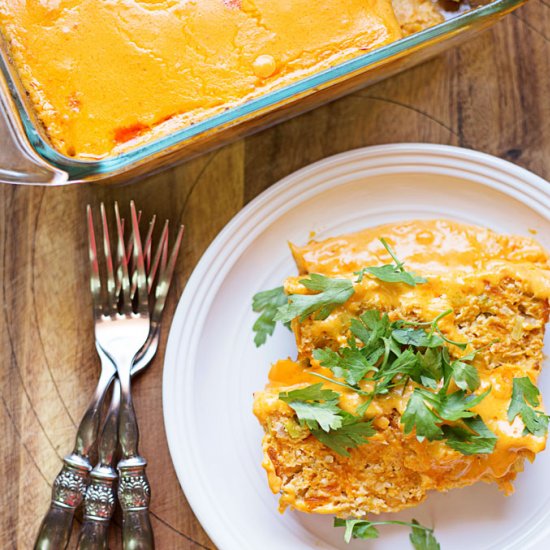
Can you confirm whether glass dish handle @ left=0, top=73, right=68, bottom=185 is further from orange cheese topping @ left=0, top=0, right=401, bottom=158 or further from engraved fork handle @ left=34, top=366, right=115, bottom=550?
engraved fork handle @ left=34, top=366, right=115, bottom=550

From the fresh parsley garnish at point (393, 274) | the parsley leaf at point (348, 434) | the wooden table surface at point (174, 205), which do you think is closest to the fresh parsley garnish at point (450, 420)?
the parsley leaf at point (348, 434)

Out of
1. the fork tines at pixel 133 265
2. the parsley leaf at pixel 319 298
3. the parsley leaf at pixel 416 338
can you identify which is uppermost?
the fork tines at pixel 133 265

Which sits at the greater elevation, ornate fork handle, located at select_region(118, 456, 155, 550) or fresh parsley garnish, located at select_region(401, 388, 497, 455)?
fresh parsley garnish, located at select_region(401, 388, 497, 455)

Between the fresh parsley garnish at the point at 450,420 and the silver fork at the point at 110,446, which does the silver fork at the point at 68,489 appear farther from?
the fresh parsley garnish at the point at 450,420

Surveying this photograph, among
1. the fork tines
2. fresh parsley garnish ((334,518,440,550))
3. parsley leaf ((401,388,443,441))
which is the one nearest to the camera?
parsley leaf ((401,388,443,441))

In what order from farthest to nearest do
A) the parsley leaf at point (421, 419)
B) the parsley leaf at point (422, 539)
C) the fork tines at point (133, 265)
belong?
1. the fork tines at point (133, 265)
2. the parsley leaf at point (422, 539)
3. the parsley leaf at point (421, 419)

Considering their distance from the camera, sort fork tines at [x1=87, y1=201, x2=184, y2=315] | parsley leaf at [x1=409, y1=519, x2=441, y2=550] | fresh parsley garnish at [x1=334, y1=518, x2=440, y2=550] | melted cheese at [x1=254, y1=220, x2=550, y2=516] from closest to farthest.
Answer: melted cheese at [x1=254, y1=220, x2=550, y2=516]
fresh parsley garnish at [x1=334, y1=518, x2=440, y2=550]
parsley leaf at [x1=409, y1=519, x2=441, y2=550]
fork tines at [x1=87, y1=201, x2=184, y2=315]

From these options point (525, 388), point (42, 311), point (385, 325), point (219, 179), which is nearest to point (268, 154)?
point (219, 179)

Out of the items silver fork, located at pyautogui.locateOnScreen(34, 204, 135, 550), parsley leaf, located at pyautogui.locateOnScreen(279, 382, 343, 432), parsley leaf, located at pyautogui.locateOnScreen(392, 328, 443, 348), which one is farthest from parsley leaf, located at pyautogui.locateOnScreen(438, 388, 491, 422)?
silver fork, located at pyautogui.locateOnScreen(34, 204, 135, 550)
